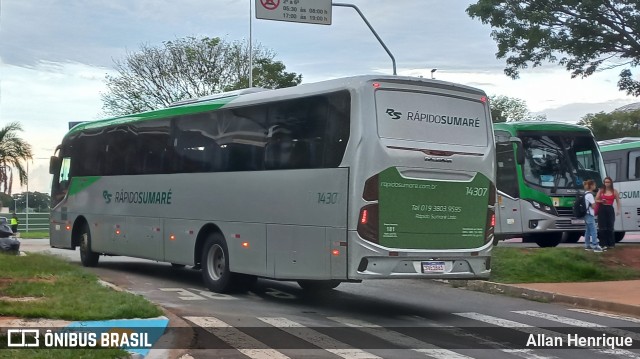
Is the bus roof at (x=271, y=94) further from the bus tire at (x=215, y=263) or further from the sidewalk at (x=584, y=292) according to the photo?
the sidewalk at (x=584, y=292)

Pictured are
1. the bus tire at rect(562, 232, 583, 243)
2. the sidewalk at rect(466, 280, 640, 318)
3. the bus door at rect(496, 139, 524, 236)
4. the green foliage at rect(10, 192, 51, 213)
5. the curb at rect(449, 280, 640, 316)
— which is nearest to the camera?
the curb at rect(449, 280, 640, 316)

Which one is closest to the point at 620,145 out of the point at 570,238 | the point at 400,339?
the point at 570,238

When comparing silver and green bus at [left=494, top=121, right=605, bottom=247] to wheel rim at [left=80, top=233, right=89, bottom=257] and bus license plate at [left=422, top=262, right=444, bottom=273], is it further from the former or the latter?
wheel rim at [left=80, top=233, right=89, bottom=257]

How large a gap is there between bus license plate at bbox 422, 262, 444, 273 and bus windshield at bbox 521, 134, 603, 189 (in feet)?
36.3

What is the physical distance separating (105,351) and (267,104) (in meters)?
6.47

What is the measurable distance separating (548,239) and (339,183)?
14.1 m

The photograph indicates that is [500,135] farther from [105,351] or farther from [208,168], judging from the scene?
[105,351]

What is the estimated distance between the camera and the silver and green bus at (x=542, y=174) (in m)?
22.3

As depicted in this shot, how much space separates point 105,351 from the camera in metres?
8.19

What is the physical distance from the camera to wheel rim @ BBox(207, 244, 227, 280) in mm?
14984

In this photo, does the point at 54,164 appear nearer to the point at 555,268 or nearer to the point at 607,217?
the point at 555,268

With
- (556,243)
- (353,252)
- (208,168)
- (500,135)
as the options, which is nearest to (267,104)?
(208,168)

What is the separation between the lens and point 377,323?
38.8 ft

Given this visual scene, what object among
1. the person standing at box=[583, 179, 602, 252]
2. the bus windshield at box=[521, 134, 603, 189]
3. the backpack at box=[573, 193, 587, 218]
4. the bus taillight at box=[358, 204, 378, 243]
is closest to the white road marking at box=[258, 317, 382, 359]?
the bus taillight at box=[358, 204, 378, 243]
